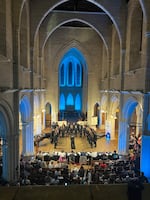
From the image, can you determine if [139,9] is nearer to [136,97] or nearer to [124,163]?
[136,97]

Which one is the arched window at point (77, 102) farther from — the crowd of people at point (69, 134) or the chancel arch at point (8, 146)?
the chancel arch at point (8, 146)

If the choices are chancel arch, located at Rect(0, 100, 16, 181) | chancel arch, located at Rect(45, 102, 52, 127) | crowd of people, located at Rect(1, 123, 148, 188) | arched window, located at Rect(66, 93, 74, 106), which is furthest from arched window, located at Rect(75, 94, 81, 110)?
chancel arch, located at Rect(0, 100, 16, 181)

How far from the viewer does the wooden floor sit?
71.1 feet

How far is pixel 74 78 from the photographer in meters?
38.3

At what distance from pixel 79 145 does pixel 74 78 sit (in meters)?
17.0

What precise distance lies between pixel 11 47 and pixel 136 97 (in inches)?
334

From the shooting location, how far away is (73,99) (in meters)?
→ 39.0

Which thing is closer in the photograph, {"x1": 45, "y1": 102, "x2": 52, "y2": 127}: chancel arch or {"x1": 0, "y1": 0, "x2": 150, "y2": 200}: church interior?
{"x1": 0, "y1": 0, "x2": 150, "y2": 200}: church interior

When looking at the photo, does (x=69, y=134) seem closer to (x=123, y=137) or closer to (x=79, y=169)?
(x=123, y=137)

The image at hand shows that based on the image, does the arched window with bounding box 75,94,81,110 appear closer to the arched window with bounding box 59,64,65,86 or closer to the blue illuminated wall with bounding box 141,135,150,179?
the arched window with bounding box 59,64,65,86

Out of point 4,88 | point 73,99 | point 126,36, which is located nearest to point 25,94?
point 4,88

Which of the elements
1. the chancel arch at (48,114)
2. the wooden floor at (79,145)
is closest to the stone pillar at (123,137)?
the wooden floor at (79,145)

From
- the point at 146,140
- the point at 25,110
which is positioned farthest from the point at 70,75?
the point at 146,140

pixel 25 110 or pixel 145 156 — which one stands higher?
pixel 25 110
